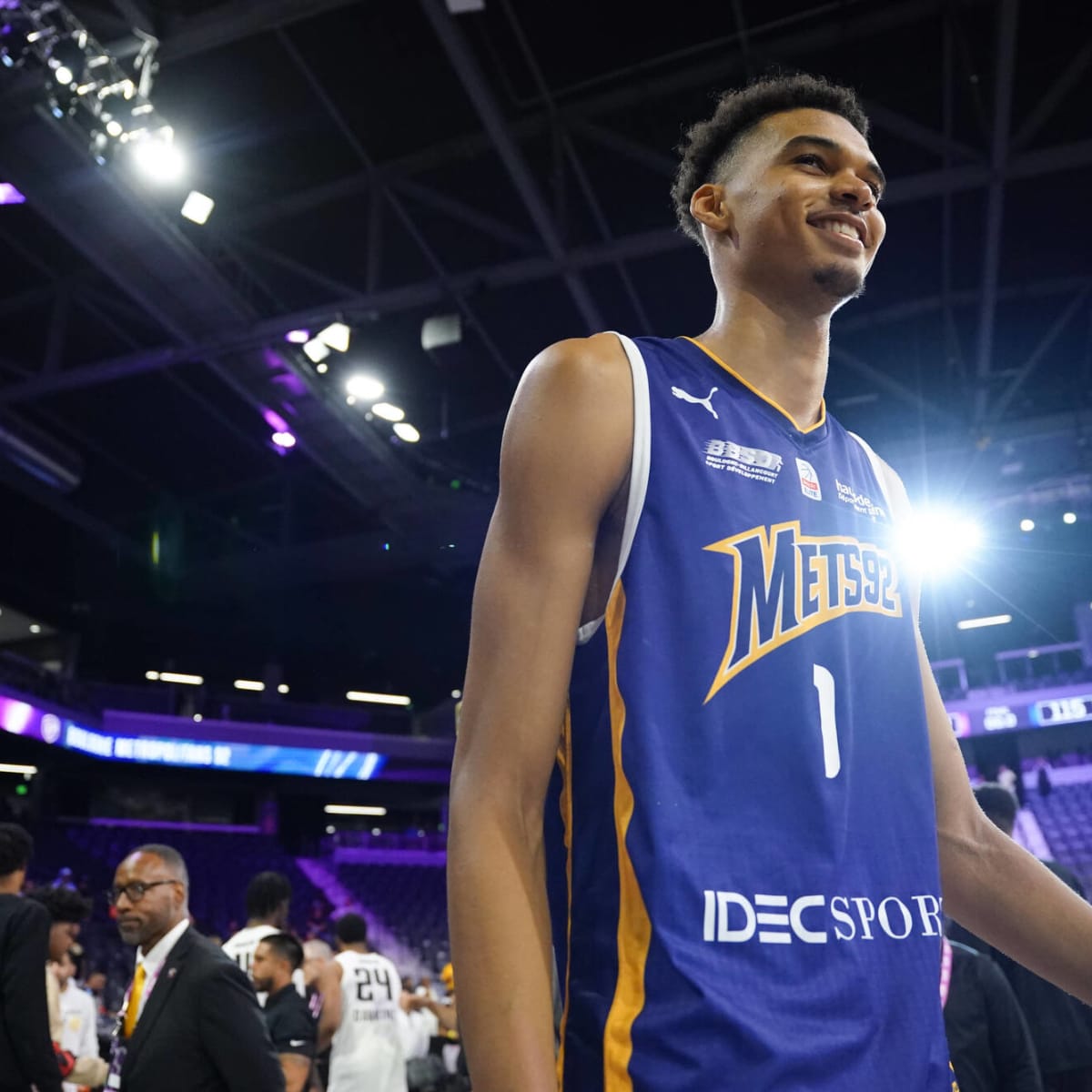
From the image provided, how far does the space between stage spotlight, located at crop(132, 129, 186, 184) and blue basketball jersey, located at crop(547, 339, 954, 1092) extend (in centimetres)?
758

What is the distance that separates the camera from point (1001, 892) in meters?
1.23

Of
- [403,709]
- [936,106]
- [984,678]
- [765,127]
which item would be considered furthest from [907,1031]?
[403,709]

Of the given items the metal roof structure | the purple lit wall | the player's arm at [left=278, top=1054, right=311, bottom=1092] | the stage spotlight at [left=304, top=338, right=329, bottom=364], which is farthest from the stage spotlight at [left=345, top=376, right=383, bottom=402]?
the player's arm at [left=278, top=1054, right=311, bottom=1092]

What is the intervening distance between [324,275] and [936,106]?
571 centimetres

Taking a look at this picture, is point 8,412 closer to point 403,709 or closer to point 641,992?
point 641,992

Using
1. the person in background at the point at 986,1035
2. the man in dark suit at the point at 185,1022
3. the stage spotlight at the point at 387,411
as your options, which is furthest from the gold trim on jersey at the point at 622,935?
the stage spotlight at the point at 387,411

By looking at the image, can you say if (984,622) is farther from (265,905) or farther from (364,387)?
(265,905)

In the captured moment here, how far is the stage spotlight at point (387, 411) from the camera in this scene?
11.2 m

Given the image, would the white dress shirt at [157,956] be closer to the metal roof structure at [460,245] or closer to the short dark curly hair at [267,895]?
the short dark curly hair at [267,895]

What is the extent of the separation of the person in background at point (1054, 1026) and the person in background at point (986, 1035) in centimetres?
45

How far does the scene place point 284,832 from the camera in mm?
23250

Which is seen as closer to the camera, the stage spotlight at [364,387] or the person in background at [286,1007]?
the person in background at [286,1007]

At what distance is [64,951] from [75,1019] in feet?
3.44

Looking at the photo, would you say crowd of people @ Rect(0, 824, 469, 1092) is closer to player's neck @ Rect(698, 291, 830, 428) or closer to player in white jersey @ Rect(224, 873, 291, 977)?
player in white jersey @ Rect(224, 873, 291, 977)
